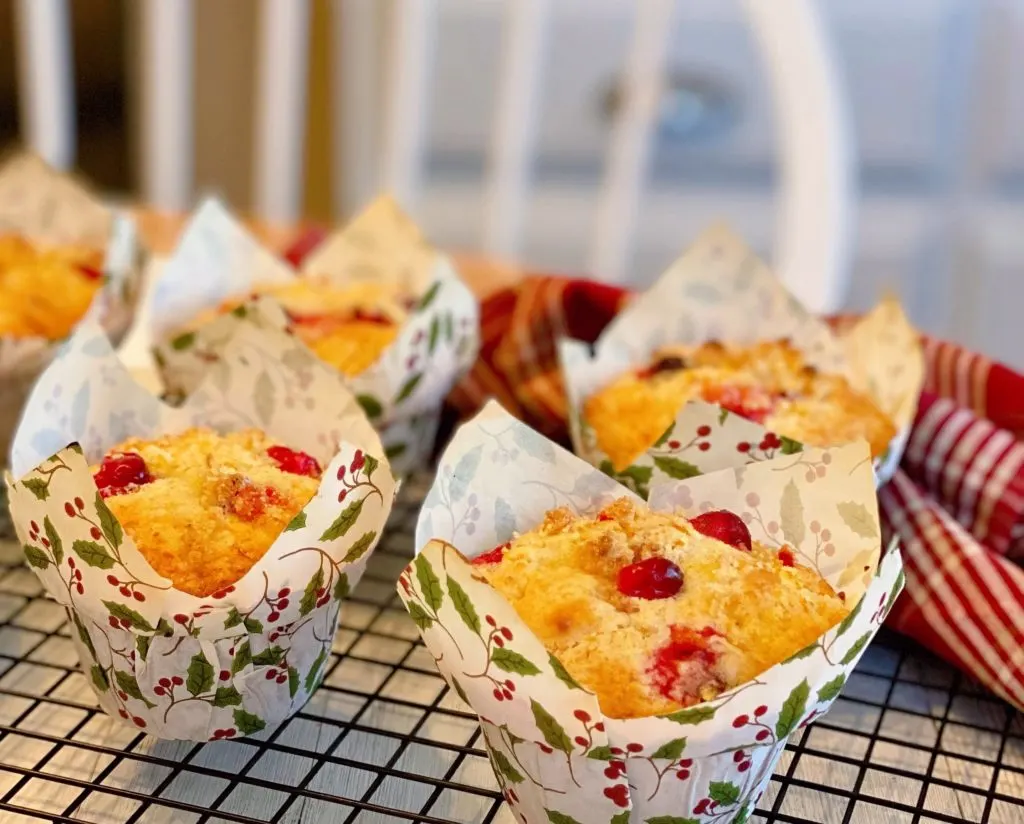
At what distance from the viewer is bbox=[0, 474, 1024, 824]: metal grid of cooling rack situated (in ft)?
3.22

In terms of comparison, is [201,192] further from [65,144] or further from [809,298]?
[809,298]

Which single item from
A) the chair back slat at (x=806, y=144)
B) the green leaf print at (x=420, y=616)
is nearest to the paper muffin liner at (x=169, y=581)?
the green leaf print at (x=420, y=616)

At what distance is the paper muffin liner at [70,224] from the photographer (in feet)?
4.91

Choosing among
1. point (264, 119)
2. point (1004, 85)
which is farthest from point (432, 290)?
point (1004, 85)

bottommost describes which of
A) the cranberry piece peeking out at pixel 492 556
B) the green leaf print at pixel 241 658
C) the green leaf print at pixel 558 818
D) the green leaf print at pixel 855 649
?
the green leaf print at pixel 558 818

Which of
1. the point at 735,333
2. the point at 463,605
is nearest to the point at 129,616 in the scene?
the point at 463,605

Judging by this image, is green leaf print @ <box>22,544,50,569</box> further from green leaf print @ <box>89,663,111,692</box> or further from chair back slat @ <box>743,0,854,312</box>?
chair back slat @ <box>743,0,854,312</box>

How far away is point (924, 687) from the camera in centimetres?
118

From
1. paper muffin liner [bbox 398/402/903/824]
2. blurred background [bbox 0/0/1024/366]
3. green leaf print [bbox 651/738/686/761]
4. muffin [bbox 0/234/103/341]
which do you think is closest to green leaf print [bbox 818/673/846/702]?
paper muffin liner [bbox 398/402/903/824]

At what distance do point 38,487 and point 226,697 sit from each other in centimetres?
23

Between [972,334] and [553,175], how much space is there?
3.80 feet

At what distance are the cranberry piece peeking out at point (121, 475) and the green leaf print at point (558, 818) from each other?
461 mm

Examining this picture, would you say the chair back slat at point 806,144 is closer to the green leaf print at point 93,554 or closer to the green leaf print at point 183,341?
the green leaf print at point 183,341

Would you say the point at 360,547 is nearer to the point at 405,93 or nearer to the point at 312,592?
the point at 312,592
